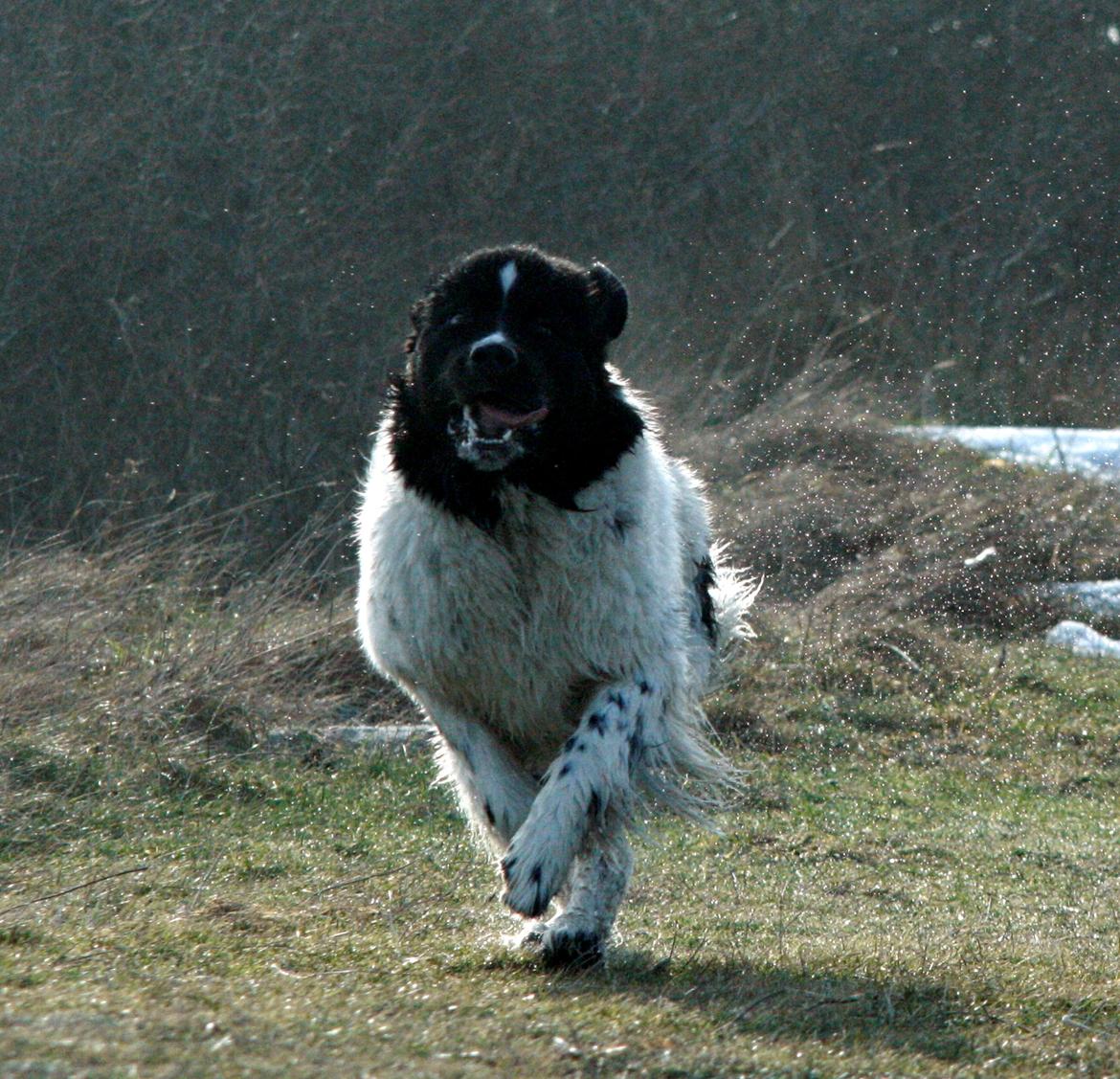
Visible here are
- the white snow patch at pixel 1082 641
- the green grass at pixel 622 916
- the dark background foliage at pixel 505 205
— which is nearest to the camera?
the green grass at pixel 622 916

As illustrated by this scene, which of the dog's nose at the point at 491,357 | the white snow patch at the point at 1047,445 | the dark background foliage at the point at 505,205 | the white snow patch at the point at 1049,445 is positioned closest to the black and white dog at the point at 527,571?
the dog's nose at the point at 491,357

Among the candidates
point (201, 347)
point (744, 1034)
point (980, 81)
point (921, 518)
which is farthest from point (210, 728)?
point (980, 81)

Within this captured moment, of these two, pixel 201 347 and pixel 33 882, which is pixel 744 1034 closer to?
pixel 33 882

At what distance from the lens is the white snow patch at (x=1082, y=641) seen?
30.0ft

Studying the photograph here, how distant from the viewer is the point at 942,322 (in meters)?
14.7

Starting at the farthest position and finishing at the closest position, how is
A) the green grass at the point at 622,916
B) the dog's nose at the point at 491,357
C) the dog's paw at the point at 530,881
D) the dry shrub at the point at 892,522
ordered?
1. the dry shrub at the point at 892,522
2. the dog's nose at the point at 491,357
3. the dog's paw at the point at 530,881
4. the green grass at the point at 622,916

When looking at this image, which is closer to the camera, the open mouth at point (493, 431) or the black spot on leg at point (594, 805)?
the black spot on leg at point (594, 805)

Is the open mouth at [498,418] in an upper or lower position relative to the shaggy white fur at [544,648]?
upper

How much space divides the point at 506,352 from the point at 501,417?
0.17 m

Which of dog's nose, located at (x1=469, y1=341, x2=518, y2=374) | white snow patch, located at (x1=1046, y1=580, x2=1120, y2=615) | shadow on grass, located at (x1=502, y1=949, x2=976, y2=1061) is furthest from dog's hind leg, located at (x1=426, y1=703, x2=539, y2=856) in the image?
white snow patch, located at (x1=1046, y1=580, x2=1120, y2=615)

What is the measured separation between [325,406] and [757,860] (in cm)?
667

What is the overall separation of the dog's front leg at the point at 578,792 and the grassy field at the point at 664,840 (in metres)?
0.21

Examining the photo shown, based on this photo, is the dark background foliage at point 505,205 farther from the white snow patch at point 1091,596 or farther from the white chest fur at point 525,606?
the white chest fur at point 525,606

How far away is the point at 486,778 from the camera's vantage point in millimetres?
4301
